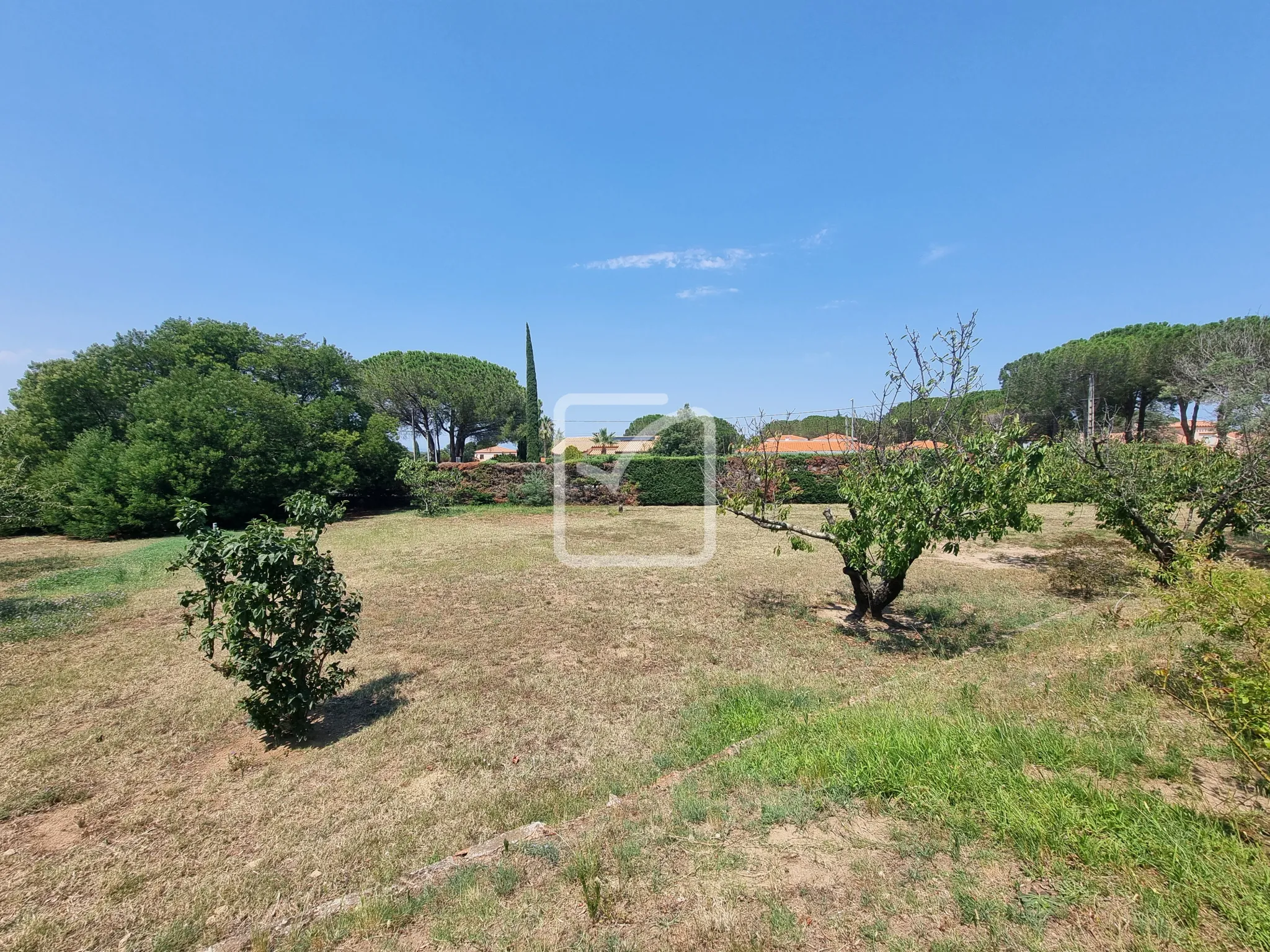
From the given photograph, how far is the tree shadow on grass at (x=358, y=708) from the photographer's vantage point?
405 cm

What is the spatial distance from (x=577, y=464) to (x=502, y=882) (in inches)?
744

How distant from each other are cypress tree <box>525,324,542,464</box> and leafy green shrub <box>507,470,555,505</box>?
8.93 metres

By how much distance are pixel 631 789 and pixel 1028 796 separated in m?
2.13

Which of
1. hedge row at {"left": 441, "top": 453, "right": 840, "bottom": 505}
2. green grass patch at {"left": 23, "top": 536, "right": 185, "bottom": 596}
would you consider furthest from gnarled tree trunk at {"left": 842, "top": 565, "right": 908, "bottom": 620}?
hedge row at {"left": 441, "top": 453, "right": 840, "bottom": 505}

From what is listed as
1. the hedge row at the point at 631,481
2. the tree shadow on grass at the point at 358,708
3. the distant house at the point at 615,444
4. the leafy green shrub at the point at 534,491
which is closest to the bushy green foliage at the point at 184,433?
the hedge row at the point at 631,481

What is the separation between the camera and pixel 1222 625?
8.03 ft

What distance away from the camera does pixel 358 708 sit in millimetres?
4418

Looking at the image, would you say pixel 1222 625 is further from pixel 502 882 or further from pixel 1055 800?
pixel 502 882

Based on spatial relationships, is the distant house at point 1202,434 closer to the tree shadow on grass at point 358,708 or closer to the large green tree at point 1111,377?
the large green tree at point 1111,377

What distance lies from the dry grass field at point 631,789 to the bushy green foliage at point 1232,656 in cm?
28

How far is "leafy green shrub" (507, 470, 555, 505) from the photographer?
20.1m

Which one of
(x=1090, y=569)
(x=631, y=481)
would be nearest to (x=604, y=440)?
(x=631, y=481)

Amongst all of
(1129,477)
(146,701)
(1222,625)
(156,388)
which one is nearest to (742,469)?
(1129,477)

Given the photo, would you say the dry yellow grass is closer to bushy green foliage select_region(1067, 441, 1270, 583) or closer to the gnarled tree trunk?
the gnarled tree trunk
